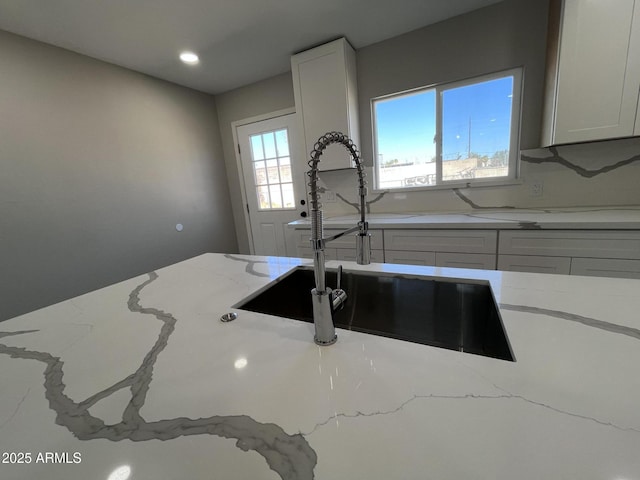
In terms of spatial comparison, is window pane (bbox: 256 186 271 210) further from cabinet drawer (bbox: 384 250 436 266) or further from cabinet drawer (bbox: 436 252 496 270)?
cabinet drawer (bbox: 436 252 496 270)

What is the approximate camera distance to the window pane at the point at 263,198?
3367mm

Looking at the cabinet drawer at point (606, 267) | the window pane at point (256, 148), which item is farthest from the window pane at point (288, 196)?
the cabinet drawer at point (606, 267)

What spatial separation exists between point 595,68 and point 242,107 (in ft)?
10.1

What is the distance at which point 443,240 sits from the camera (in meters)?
1.92

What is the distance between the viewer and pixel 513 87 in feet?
6.81

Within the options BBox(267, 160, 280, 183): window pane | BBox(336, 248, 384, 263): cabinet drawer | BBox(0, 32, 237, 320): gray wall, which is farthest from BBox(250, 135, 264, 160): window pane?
BBox(336, 248, 384, 263): cabinet drawer

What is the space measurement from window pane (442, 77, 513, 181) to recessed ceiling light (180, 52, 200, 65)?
7.17ft

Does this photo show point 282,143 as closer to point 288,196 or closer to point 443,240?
point 288,196

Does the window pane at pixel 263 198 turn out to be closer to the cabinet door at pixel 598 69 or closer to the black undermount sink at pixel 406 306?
the black undermount sink at pixel 406 306

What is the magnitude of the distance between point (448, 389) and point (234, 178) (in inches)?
137

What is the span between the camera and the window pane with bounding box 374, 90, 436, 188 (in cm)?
241

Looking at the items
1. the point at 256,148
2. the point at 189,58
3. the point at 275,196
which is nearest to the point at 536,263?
the point at 275,196

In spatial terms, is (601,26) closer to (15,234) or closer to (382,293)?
(382,293)

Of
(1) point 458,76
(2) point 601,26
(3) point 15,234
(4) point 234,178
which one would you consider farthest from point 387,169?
(3) point 15,234
